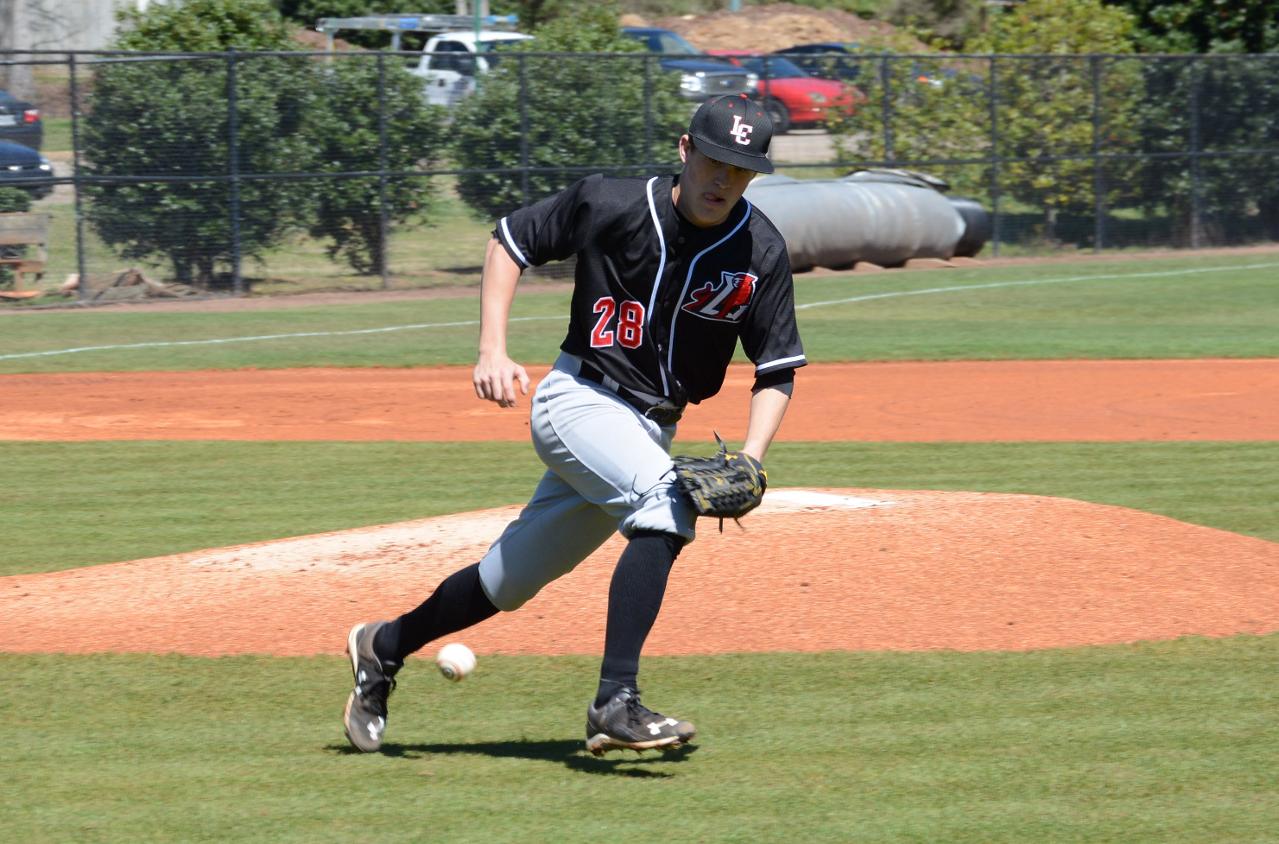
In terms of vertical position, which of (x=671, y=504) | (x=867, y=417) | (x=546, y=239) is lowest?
(x=867, y=417)

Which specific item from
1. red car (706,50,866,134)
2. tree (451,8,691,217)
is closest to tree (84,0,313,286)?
tree (451,8,691,217)

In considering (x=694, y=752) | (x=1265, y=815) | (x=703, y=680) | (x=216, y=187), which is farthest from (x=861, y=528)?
(x=216, y=187)

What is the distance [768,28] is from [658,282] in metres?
48.5

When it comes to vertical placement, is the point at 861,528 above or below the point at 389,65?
below

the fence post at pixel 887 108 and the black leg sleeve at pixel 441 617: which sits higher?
the fence post at pixel 887 108

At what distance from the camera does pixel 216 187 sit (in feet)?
60.2

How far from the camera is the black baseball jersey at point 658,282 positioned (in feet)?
13.9

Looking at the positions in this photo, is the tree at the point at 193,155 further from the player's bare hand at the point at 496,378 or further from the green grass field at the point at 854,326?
the player's bare hand at the point at 496,378

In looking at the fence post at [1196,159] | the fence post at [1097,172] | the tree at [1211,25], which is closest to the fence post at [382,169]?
the fence post at [1097,172]

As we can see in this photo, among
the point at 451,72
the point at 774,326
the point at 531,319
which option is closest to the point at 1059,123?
the point at 451,72

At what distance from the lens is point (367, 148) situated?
64.0ft

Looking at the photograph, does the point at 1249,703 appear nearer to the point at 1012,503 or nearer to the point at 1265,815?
the point at 1265,815

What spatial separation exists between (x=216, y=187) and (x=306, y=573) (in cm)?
1271

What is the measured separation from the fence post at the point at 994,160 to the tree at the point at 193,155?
386 inches
